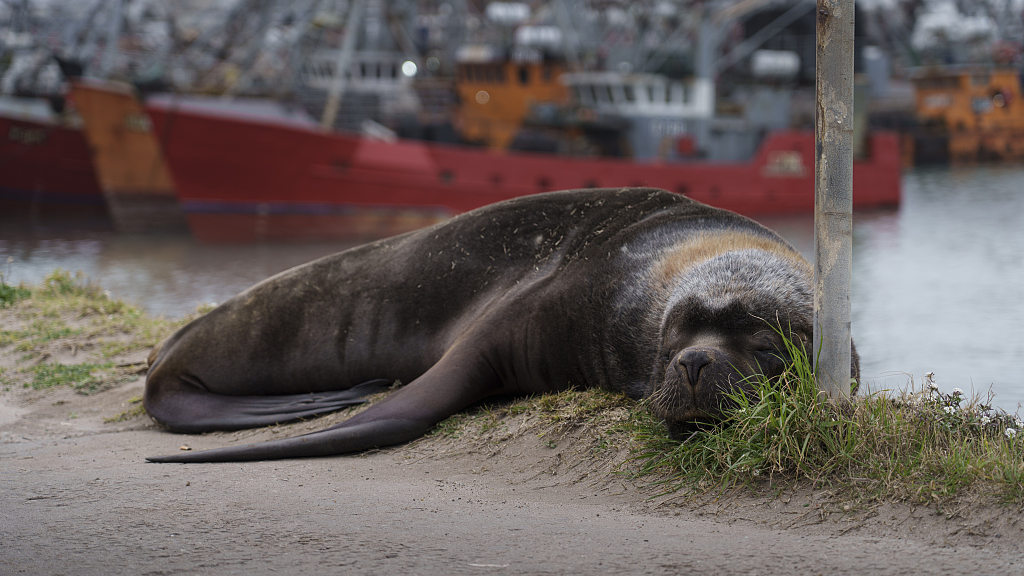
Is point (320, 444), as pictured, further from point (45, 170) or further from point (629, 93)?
point (45, 170)

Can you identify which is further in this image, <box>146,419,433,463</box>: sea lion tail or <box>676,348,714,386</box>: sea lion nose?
<box>146,419,433,463</box>: sea lion tail

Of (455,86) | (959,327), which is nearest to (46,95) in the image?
(455,86)

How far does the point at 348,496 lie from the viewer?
2.76 metres

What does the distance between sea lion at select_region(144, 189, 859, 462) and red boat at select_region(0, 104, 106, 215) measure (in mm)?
21961

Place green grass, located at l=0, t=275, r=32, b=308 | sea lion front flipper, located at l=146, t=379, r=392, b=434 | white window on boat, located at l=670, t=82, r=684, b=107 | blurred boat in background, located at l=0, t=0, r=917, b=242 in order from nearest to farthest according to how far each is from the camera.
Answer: sea lion front flipper, located at l=146, t=379, r=392, b=434
green grass, located at l=0, t=275, r=32, b=308
blurred boat in background, located at l=0, t=0, r=917, b=242
white window on boat, located at l=670, t=82, r=684, b=107

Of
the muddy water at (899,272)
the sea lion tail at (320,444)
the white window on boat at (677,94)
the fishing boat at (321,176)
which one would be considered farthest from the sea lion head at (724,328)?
the white window on boat at (677,94)

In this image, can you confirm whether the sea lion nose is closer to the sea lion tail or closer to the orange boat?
the sea lion tail

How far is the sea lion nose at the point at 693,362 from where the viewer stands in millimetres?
2807

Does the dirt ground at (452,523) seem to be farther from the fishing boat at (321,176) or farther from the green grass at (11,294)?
the fishing boat at (321,176)

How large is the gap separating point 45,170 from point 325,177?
28.6 feet

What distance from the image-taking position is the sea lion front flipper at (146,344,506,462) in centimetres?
338

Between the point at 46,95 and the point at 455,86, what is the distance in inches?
424

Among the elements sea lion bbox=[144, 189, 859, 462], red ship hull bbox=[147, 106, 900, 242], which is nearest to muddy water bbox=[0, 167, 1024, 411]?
red ship hull bbox=[147, 106, 900, 242]

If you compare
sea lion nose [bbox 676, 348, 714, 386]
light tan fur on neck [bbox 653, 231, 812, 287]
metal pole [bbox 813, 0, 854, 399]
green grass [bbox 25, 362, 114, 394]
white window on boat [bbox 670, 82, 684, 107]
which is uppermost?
white window on boat [bbox 670, 82, 684, 107]
